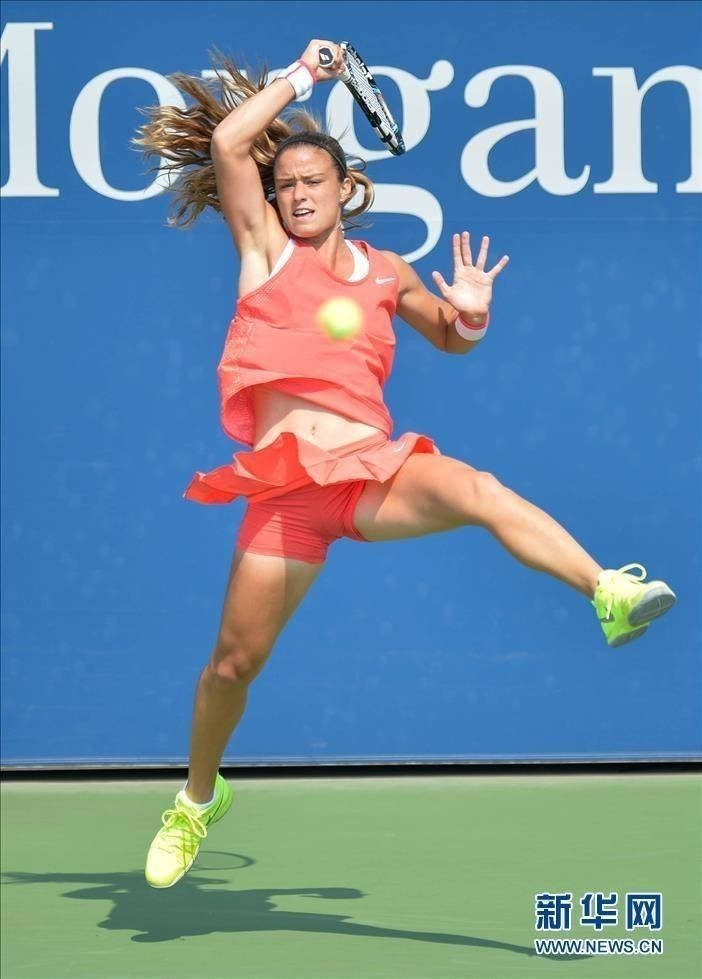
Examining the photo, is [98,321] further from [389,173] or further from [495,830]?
[495,830]

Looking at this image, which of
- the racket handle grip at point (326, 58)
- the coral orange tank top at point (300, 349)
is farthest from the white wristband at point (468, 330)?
the racket handle grip at point (326, 58)

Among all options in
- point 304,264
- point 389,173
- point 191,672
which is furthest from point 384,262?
point 191,672

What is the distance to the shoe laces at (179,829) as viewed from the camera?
411cm

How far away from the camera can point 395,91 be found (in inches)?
223

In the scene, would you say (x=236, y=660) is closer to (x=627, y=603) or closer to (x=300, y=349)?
(x=300, y=349)

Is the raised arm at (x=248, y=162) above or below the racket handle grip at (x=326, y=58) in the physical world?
below

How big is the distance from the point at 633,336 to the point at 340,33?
1.36 meters

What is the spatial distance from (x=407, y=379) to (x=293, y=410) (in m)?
1.75

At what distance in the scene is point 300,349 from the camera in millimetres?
3930

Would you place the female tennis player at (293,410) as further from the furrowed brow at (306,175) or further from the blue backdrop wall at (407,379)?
the blue backdrop wall at (407,379)

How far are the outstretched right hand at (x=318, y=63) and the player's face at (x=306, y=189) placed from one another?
0.17m

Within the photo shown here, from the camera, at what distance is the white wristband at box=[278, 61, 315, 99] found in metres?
3.92

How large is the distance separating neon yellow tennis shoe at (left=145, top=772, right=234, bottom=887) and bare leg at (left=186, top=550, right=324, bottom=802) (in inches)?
5.0

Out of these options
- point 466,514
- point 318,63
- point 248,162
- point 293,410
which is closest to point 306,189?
point 248,162
